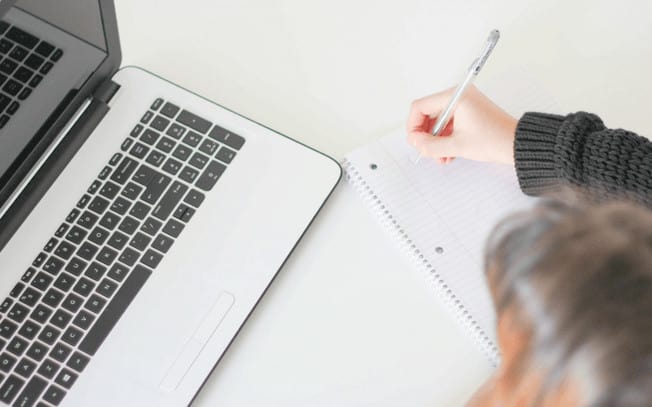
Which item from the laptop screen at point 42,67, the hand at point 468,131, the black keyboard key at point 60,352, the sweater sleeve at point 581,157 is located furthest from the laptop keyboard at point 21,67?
the sweater sleeve at point 581,157

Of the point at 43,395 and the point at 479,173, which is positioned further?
the point at 479,173

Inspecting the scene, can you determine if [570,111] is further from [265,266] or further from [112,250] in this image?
[112,250]

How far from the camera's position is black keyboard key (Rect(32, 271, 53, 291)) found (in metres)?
0.63

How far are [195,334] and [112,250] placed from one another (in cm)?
11

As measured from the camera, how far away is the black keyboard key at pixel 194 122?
70 centimetres

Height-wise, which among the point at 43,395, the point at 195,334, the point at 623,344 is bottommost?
the point at 43,395

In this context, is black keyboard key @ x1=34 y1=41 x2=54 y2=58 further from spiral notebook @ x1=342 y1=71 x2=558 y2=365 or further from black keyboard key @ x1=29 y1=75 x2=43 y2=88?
spiral notebook @ x1=342 y1=71 x2=558 y2=365

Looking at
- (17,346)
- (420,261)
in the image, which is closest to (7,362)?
(17,346)

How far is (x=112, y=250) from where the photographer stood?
0.65 m

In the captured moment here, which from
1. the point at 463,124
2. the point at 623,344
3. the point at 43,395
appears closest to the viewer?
the point at 623,344

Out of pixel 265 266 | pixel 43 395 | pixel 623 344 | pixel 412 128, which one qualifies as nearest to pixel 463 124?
pixel 412 128

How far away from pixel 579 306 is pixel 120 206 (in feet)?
1.42

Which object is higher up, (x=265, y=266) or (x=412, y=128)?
(x=412, y=128)

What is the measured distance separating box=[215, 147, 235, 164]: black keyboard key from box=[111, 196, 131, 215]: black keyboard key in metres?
0.10
